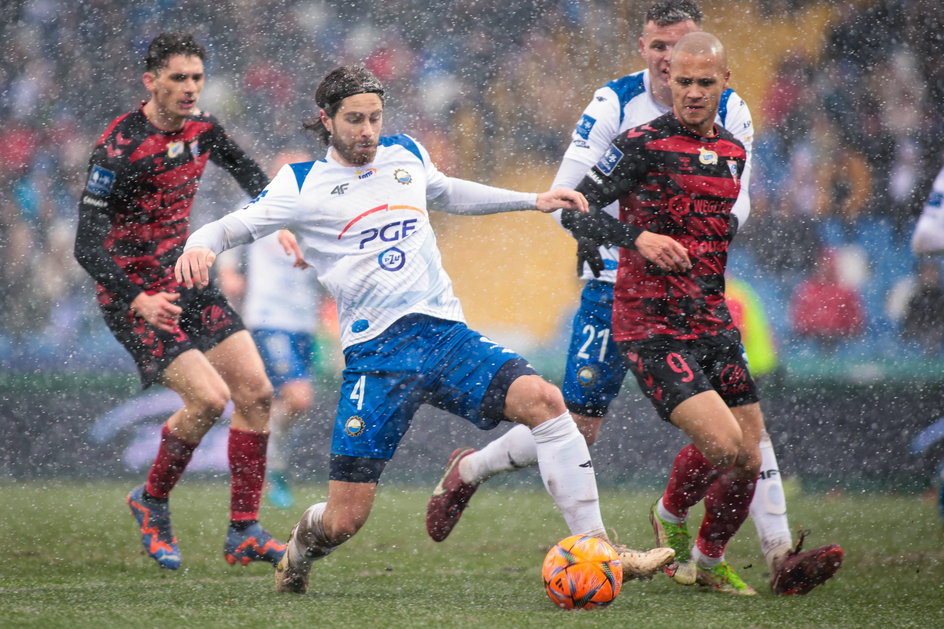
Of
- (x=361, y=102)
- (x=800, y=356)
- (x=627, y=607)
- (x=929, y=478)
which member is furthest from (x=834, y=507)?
(x=361, y=102)

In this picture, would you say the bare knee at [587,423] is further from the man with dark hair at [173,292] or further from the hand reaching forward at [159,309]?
the hand reaching forward at [159,309]

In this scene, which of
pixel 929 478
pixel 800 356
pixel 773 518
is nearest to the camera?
pixel 773 518

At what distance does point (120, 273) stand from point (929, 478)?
544cm

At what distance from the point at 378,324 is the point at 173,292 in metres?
1.55

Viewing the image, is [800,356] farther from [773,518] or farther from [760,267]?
[773,518]

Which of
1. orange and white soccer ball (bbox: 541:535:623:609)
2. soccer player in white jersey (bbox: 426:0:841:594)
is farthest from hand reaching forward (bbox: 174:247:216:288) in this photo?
soccer player in white jersey (bbox: 426:0:841:594)

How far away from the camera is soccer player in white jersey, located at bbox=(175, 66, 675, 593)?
4242mm

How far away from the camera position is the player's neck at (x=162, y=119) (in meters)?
5.62

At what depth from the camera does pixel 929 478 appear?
26.6ft

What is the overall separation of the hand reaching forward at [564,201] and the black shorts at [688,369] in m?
0.55

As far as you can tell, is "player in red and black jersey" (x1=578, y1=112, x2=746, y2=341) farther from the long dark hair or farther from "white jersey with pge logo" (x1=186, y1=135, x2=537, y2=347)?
the long dark hair

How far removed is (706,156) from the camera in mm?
4609

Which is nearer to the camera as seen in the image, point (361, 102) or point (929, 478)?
point (361, 102)

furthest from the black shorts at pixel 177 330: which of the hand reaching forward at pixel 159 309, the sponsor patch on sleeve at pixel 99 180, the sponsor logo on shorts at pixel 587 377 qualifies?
the sponsor logo on shorts at pixel 587 377
